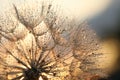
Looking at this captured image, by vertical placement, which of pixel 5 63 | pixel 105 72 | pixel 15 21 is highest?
pixel 15 21

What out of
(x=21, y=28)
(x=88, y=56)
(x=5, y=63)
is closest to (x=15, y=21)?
(x=21, y=28)

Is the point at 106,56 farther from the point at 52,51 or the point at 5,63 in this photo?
the point at 5,63

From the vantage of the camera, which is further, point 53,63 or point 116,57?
point 116,57

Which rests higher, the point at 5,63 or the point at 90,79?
the point at 5,63

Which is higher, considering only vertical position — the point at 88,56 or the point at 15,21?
the point at 15,21

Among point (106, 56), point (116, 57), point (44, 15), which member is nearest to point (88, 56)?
point (106, 56)

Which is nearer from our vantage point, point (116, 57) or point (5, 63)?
point (5, 63)

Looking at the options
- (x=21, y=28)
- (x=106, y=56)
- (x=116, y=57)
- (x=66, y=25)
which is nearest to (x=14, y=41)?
(x=21, y=28)

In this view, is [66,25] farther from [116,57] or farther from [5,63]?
[116,57]
